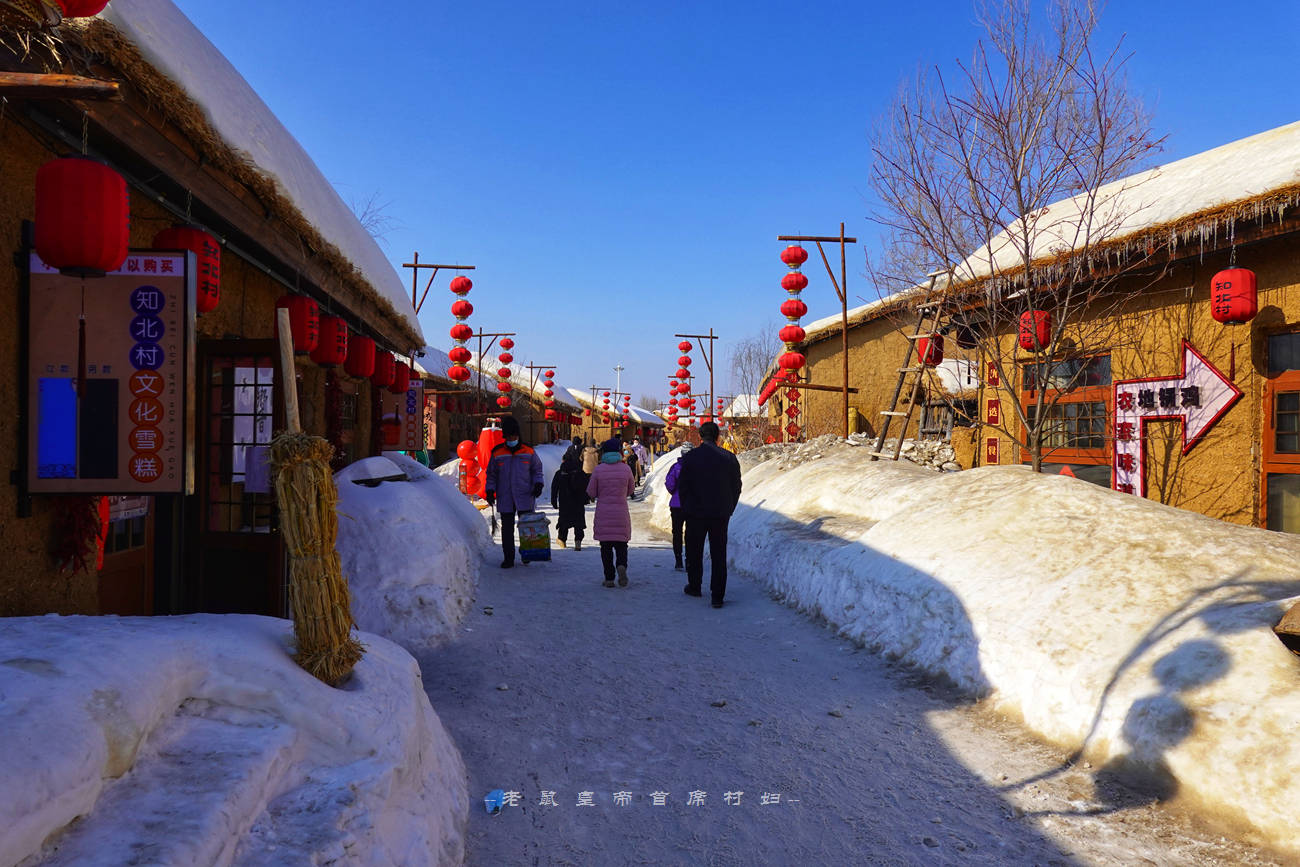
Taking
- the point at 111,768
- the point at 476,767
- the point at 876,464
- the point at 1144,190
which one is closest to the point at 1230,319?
the point at 1144,190

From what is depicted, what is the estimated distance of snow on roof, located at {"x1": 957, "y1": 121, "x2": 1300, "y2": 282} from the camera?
670cm

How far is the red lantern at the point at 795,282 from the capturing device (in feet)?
41.5

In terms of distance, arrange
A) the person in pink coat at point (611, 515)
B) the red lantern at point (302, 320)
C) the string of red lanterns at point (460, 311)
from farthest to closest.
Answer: the string of red lanterns at point (460, 311), the person in pink coat at point (611, 515), the red lantern at point (302, 320)

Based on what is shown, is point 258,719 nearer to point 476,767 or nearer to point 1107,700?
point 476,767

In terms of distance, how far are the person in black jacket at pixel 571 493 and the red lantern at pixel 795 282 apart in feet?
16.7

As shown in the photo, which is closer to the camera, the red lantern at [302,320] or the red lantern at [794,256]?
the red lantern at [302,320]

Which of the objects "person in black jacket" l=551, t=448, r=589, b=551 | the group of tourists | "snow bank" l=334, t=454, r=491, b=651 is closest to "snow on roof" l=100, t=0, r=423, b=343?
"snow bank" l=334, t=454, r=491, b=651

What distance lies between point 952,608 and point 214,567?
5.37 meters

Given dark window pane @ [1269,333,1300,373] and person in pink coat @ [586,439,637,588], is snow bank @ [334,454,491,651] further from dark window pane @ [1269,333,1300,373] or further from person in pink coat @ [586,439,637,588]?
dark window pane @ [1269,333,1300,373]

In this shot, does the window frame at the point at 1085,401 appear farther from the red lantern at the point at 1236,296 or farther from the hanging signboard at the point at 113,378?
the hanging signboard at the point at 113,378

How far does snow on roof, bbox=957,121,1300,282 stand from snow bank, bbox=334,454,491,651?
6199mm

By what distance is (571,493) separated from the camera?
10.4m


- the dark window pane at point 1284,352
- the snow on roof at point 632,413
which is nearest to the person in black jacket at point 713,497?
the dark window pane at point 1284,352

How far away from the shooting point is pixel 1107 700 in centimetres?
362
